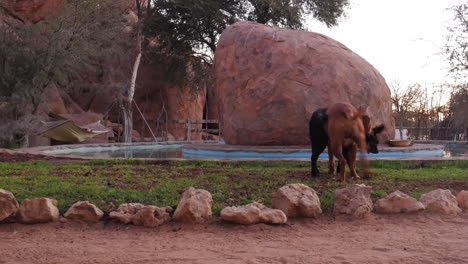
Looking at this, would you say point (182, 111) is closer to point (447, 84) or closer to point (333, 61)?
point (447, 84)

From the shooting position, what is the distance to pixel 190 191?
166 inches

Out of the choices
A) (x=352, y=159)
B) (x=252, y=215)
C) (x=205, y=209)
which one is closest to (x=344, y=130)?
(x=352, y=159)

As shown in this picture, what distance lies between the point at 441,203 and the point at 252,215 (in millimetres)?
1887

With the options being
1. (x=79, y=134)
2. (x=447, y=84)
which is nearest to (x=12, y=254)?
(x=79, y=134)

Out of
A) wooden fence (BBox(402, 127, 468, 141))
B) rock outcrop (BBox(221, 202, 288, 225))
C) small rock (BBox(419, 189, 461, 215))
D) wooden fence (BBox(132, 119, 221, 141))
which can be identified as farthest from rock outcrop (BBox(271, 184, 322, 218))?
wooden fence (BBox(402, 127, 468, 141))

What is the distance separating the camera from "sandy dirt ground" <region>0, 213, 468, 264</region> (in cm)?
314

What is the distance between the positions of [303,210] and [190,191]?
101cm

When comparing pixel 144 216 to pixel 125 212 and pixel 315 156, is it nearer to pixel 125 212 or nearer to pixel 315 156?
pixel 125 212

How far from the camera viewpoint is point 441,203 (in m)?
4.51

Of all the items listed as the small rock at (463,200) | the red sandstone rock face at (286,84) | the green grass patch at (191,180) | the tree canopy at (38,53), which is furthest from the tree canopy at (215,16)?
the small rock at (463,200)

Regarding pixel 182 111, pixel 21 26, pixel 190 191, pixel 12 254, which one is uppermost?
pixel 21 26

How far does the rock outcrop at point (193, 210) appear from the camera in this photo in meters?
3.99

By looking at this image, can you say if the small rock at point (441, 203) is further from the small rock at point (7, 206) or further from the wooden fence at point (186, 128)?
the wooden fence at point (186, 128)

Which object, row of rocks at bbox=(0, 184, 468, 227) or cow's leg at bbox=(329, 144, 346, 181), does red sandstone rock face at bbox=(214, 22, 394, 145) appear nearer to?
cow's leg at bbox=(329, 144, 346, 181)
